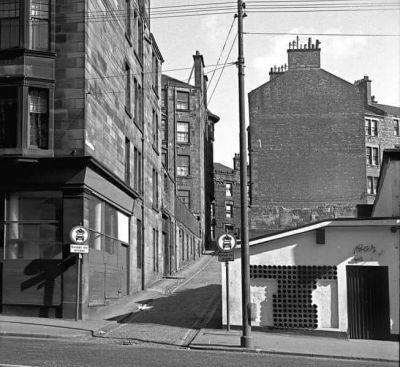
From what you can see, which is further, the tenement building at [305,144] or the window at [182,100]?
the window at [182,100]

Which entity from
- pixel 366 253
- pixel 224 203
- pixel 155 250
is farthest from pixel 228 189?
pixel 366 253

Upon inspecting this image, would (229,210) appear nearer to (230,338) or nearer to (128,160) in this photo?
(128,160)

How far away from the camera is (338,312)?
55.3ft

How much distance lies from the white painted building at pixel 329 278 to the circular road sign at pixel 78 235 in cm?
441

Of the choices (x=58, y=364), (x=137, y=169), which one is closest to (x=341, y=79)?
(x=137, y=169)

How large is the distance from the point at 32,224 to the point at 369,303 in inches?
421

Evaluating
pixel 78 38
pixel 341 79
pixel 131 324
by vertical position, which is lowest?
pixel 131 324

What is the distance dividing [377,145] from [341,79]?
38.4 ft

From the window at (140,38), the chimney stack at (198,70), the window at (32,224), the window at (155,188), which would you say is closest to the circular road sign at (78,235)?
the window at (32,224)

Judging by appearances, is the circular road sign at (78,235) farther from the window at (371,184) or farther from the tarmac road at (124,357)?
the window at (371,184)

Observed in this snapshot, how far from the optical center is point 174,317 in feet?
65.4

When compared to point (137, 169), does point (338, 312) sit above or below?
below

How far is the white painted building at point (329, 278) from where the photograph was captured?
1677 centimetres

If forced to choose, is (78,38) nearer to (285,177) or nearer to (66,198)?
(66,198)
